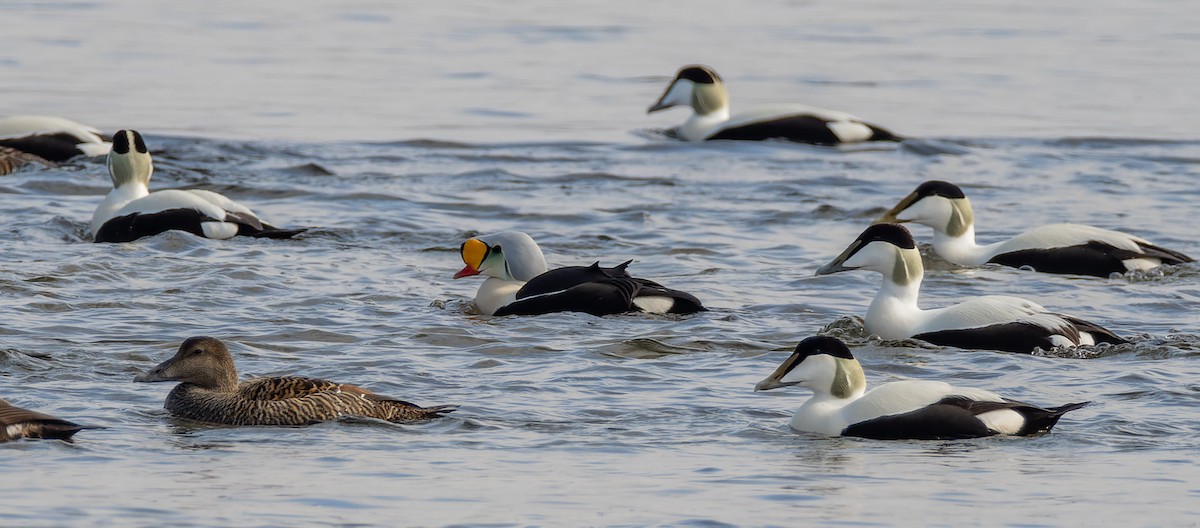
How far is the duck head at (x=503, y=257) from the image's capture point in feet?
38.3

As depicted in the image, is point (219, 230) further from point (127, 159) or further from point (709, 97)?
point (709, 97)

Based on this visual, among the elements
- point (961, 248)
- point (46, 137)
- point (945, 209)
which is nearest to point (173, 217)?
point (46, 137)

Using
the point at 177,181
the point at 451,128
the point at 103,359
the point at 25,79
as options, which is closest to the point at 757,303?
the point at 103,359

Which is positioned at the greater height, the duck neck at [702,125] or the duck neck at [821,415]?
the duck neck at [821,415]

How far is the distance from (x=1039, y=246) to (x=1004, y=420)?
4.72m

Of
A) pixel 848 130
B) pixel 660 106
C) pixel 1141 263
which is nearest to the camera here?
pixel 1141 263

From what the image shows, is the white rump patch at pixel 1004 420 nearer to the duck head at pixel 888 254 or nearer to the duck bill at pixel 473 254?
the duck head at pixel 888 254

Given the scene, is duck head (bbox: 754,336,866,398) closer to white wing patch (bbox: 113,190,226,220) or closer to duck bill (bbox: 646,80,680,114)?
white wing patch (bbox: 113,190,226,220)

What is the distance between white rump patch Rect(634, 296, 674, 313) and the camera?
1090 cm

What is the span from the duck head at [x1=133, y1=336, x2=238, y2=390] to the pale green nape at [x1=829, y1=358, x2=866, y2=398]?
8.33 feet

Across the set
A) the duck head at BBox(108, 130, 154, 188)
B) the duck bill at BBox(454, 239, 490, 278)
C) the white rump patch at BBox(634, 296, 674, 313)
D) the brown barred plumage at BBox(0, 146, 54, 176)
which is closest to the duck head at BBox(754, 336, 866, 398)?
the white rump patch at BBox(634, 296, 674, 313)

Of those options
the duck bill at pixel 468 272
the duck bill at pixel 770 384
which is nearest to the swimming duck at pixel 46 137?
the duck bill at pixel 468 272

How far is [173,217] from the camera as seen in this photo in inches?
520

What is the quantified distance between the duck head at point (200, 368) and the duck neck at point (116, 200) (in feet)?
16.1
